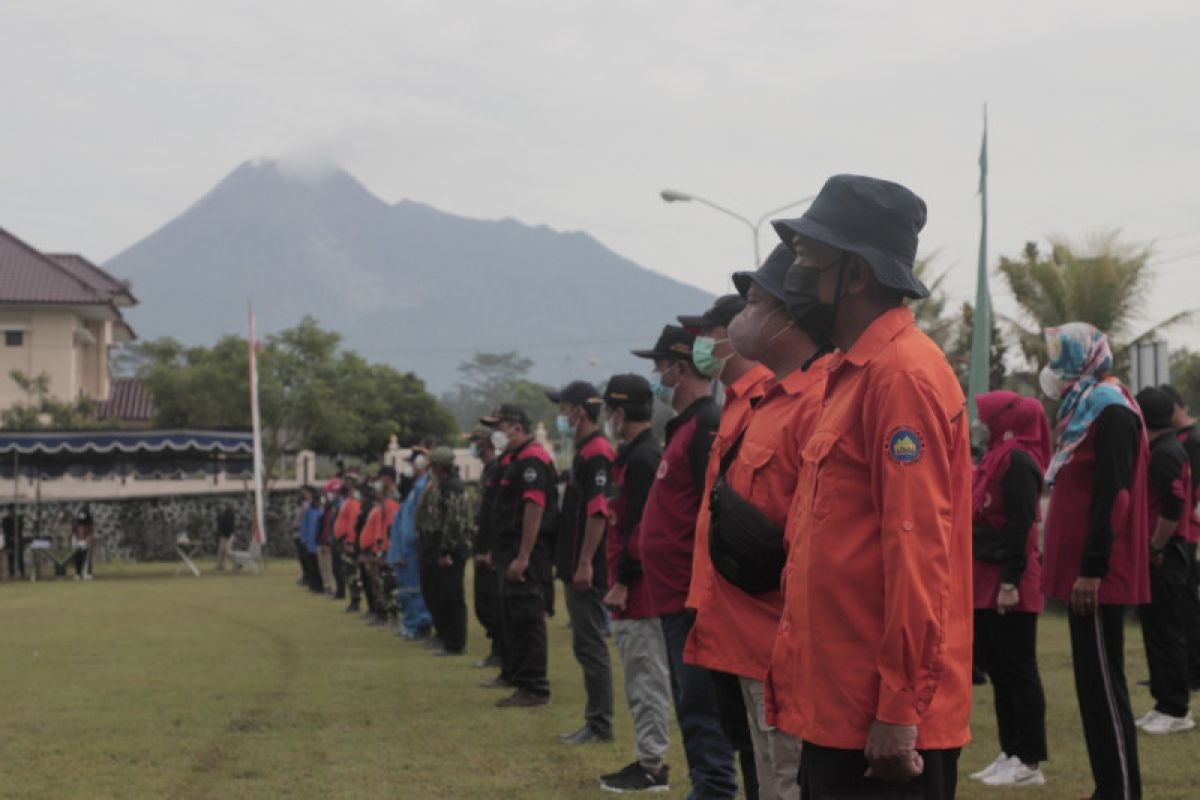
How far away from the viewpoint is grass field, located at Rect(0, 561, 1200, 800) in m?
8.36

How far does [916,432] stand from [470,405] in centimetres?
16174

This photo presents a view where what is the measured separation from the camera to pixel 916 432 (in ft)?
11.6

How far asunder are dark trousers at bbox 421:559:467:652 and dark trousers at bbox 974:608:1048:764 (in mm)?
8645

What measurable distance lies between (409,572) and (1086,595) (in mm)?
12556

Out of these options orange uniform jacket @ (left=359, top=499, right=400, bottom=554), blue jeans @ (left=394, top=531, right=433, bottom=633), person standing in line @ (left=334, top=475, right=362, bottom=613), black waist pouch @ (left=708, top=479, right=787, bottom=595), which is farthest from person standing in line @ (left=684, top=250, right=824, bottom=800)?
person standing in line @ (left=334, top=475, right=362, bottom=613)

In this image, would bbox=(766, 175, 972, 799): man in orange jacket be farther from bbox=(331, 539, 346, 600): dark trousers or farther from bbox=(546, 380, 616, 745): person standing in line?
bbox=(331, 539, 346, 600): dark trousers

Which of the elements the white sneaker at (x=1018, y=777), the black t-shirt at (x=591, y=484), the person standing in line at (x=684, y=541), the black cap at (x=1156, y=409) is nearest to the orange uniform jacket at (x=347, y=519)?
the black t-shirt at (x=591, y=484)

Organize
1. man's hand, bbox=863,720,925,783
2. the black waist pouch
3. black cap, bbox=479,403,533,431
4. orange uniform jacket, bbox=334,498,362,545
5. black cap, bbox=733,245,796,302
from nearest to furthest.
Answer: man's hand, bbox=863,720,925,783 → the black waist pouch → black cap, bbox=733,245,796,302 → black cap, bbox=479,403,533,431 → orange uniform jacket, bbox=334,498,362,545

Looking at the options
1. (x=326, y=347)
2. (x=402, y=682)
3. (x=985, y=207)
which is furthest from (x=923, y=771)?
(x=326, y=347)

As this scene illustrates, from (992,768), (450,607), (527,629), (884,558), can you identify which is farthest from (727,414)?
(450,607)

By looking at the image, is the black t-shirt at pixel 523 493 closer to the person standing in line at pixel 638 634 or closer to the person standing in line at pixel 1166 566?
the person standing in line at pixel 638 634

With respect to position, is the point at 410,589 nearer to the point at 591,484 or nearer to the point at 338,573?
the point at 338,573

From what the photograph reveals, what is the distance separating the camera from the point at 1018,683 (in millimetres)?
7777

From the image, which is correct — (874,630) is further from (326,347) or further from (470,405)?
(470,405)
